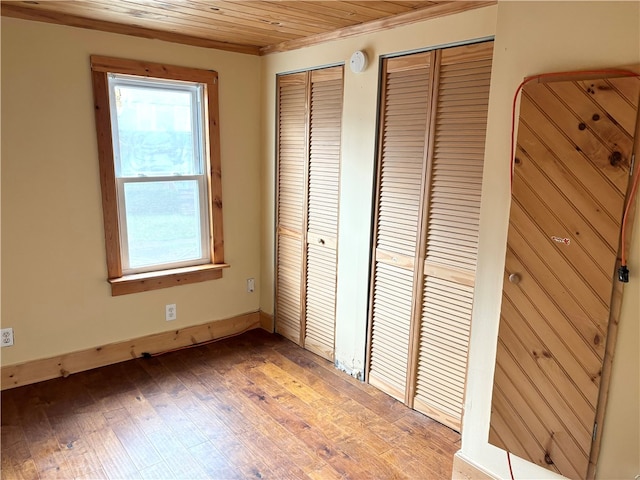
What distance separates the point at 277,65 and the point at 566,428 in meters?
2.82

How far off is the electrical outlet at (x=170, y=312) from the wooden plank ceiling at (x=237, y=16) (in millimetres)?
1819

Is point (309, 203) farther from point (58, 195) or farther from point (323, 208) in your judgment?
point (58, 195)

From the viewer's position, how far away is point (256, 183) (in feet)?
12.0

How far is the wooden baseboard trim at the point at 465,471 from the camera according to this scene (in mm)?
2021

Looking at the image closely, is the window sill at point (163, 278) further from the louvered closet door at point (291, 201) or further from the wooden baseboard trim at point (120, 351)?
the louvered closet door at point (291, 201)

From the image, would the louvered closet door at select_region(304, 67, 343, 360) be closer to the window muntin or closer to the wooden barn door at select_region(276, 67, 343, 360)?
the wooden barn door at select_region(276, 67, 343, 360)

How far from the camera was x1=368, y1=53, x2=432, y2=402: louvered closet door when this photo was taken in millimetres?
2508

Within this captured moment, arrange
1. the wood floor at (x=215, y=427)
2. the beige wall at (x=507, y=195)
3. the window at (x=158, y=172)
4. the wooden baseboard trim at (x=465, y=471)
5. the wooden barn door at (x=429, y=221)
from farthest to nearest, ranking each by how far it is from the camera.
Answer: the window at (x=158, y=172) → the wooden barn door at (x=429, y=221) → the wood floor at (x=215, y=427) → the wooden baseboard trim at (x=465, y=471) → the beige wall at (x=507, y=195)

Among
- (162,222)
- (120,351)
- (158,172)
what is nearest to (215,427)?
(120,351)

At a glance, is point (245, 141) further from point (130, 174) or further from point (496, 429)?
point (496, 429)

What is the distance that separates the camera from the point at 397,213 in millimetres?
2660

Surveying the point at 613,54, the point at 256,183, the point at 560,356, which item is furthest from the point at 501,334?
the point at 256,183

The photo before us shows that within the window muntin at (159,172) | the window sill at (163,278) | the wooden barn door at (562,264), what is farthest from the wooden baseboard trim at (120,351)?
the wooden barn door at (562,264)

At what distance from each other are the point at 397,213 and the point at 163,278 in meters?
1.70
